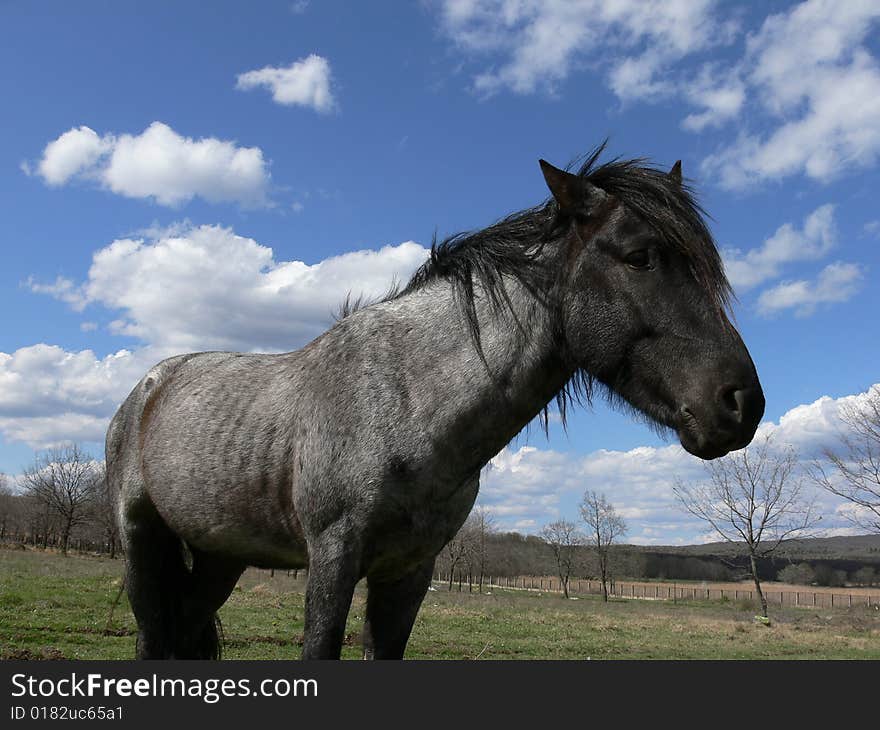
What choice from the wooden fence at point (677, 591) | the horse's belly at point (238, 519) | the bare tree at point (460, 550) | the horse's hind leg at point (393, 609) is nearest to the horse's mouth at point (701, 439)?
the horse's hind leg at point (393, 609)

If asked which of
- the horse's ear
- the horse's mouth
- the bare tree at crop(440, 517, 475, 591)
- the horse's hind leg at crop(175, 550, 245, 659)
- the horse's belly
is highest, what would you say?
the horse's ear

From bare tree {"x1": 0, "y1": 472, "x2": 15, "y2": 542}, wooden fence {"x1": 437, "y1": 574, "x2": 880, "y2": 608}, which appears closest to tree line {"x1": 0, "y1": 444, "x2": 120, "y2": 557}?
bare tree {"x1": 0, "y1": 472, "x2": 15, "y2": 542}

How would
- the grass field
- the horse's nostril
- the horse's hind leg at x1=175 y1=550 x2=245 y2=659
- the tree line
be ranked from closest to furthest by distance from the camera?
the horse's nostril, the horse's hind leg at x1=175 y1=550 x2=245 y2=659, the grass field, the tree line

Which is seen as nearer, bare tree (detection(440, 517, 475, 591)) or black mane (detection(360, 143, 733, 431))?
black mane (detection(360, 143, 733, 431))

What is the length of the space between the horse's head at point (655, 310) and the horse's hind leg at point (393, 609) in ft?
4.79

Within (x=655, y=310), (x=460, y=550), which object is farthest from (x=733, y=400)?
(x=460, y=550)

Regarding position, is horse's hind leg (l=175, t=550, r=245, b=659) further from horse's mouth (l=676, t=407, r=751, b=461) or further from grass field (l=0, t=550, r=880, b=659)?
grass field (l=0, t=550, r=880, b=659)

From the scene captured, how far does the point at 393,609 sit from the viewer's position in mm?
3756

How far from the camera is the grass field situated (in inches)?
580

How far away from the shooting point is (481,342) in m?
3.44

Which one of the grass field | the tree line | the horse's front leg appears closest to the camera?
the horse's front leg

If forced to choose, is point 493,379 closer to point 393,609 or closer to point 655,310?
point 655,310

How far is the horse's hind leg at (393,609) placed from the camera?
3742mm

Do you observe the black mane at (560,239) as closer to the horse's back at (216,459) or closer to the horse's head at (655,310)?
the horse's head at (655,310)
